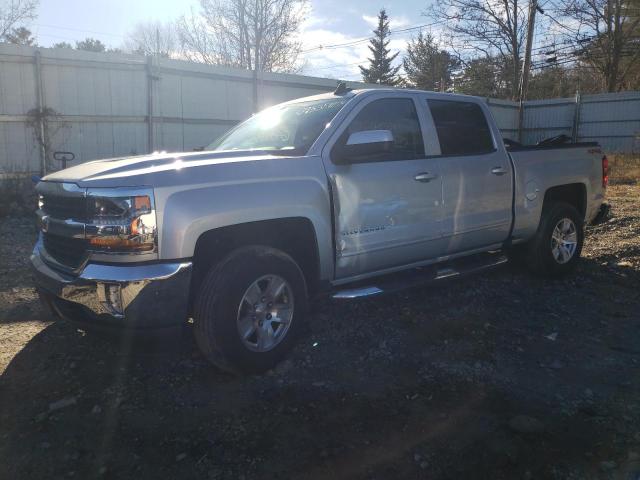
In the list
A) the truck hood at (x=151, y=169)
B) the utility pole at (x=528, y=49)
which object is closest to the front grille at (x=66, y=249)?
the truck hood at (x=151, y=169)

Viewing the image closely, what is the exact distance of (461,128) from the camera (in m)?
5.12

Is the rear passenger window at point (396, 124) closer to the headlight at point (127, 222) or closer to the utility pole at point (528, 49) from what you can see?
the headlight at point (127, 222)

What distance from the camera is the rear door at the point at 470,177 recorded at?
481cm

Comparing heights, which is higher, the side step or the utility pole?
the utility pole

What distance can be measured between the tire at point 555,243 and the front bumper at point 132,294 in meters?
4.13

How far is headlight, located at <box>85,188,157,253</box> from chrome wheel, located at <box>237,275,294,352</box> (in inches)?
28.7

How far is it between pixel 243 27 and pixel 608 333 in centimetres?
2498

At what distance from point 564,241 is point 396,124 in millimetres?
2796

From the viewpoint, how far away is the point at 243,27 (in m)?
26.0

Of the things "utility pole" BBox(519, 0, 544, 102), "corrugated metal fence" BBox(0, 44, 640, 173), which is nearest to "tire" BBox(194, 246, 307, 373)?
"corrugated metal fence" BBox(0, 44, 640, 173)

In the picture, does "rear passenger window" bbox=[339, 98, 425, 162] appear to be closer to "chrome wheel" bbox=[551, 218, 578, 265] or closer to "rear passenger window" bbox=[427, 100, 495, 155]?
"rear passenger window" bbox=[427, 100, 495, 155]

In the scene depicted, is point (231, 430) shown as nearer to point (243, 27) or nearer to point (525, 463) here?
point (525, 463)

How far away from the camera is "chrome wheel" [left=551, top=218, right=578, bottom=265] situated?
598 cm

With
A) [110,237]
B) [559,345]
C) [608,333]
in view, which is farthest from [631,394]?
[110,237]
